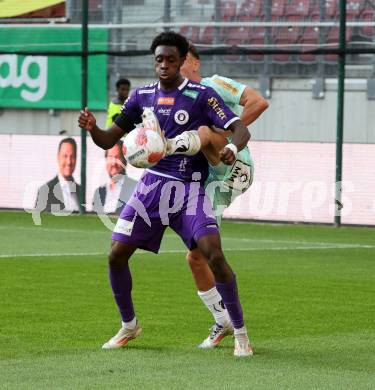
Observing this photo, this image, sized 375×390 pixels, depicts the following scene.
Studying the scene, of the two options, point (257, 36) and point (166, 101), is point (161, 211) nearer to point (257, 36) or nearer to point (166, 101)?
point (166, 101)

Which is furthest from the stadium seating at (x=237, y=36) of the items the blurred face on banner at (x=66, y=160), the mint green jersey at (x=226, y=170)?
the mint green jersey at (x=226, y=170)

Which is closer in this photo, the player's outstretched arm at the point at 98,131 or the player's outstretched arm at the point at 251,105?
the player's outstretched arm at the point at 98,131

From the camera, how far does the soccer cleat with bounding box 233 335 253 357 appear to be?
780 centimetres

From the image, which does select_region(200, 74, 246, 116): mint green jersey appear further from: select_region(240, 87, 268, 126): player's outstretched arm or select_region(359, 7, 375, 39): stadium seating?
select_region(359, 7, 375, 39): stadium seating

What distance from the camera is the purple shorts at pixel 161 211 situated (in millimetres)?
7992

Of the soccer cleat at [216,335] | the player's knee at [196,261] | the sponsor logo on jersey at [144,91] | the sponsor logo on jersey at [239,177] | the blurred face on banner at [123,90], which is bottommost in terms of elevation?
the soccer cleat at [216,335]

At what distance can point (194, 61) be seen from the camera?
28.8 ft

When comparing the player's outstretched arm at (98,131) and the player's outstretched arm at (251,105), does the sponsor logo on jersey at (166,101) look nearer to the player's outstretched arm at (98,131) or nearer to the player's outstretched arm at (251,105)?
the player's outstretched arm at (98,131)

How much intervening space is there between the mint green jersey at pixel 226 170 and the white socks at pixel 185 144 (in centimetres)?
84

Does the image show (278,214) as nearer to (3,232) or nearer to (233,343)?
(3,232)

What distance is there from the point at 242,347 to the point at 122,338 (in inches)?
32.3

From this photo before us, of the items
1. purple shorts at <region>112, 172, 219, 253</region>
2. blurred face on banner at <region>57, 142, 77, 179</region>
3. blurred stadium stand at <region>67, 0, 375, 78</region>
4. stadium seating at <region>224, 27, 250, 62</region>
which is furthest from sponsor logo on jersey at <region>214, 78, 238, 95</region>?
stadium seating at <region>224, 27, 250, 62</region>

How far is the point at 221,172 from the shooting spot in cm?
873

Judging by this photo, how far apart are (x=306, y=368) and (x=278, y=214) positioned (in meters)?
12.2
